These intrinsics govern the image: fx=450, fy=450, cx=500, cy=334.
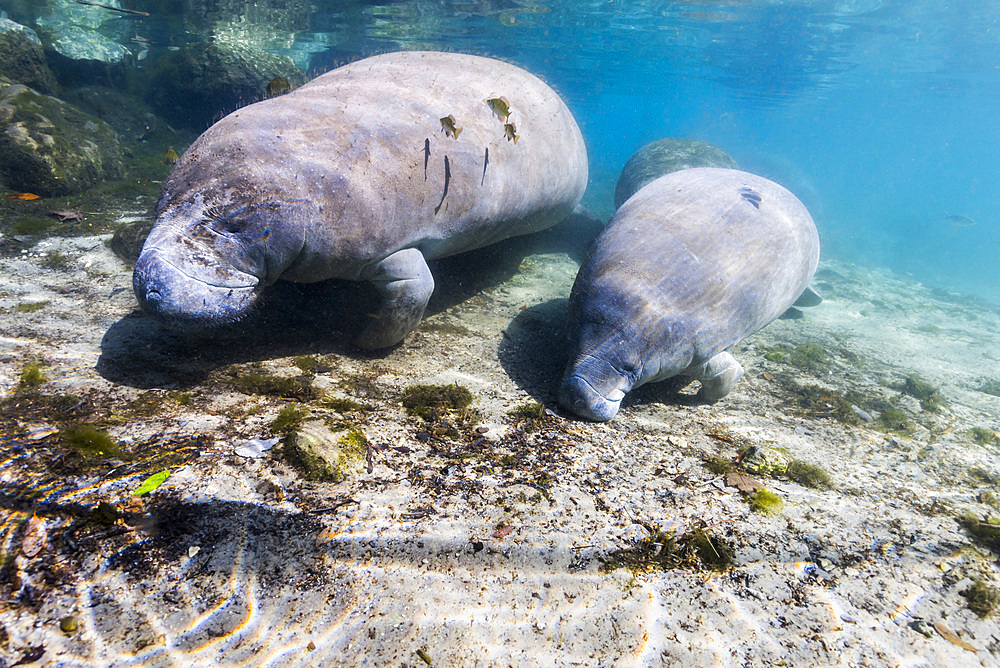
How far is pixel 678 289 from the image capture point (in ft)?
11.7

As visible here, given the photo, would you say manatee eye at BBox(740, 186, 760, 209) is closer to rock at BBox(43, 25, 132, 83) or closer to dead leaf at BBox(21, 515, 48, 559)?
dead leaf at BBox(21, 515, 48, 559)

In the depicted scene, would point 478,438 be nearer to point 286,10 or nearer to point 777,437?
point 777,437

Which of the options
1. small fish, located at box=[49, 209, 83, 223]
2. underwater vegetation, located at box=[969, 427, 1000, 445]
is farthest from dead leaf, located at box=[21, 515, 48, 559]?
underwater vegetation, located at box=[969, 427, 1000, 445]

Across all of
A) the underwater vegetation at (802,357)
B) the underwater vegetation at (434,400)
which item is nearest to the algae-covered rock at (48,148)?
the underwater vegetation at (434,400)

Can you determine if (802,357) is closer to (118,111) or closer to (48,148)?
(48,148)

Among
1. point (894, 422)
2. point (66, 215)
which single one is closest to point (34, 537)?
point (66, 215)

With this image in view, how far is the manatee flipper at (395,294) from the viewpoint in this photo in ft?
11.1

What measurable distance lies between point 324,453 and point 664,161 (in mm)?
9954

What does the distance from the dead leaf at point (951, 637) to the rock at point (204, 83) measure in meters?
15.6

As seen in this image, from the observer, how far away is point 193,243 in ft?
8.11

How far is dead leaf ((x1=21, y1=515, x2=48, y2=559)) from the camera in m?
1.43

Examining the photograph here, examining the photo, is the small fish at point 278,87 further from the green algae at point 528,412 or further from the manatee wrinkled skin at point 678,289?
the green algae at point 528,412

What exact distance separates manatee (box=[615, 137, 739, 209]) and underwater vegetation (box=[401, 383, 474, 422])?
7162mm

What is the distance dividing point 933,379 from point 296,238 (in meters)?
7.98
